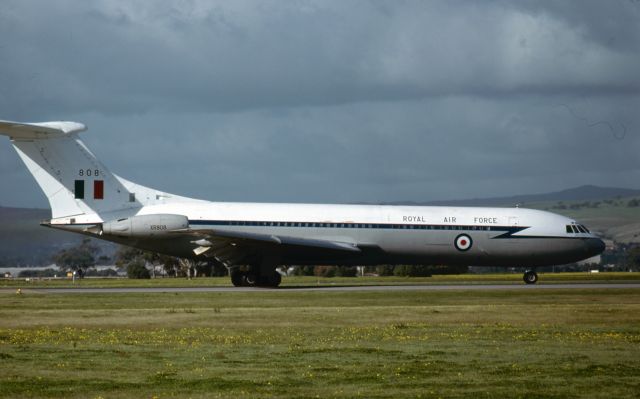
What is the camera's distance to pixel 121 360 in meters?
20.7

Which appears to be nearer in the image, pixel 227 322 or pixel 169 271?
pixel 227 322

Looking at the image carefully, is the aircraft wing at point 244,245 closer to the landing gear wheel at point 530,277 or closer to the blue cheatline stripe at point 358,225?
the blue cheatline stripe at point 358,225

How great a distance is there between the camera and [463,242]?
2041 inches

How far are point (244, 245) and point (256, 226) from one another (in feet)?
5.93

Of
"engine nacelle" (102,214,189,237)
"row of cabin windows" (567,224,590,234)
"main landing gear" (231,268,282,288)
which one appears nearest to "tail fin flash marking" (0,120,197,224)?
"engine nacelle" (102,214,189,237)

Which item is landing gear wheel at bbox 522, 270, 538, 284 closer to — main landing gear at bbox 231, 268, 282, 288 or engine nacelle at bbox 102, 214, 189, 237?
main landing gear at bbox 231, 268, 282, 288

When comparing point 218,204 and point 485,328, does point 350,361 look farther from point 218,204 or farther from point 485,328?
point 218,204

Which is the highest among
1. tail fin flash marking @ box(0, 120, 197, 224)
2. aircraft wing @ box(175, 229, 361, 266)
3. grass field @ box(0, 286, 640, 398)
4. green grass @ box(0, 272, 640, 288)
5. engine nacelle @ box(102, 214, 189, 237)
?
tail fin flash marking @ box(0, 120, 197, 224)

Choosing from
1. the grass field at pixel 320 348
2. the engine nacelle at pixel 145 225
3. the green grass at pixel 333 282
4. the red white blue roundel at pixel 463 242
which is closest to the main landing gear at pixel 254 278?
the engine nacelle at pixel 145 225

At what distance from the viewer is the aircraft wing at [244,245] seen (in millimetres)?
47219

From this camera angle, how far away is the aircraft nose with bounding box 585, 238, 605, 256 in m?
54.0

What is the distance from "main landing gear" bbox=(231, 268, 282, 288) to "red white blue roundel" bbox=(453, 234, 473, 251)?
901 cm

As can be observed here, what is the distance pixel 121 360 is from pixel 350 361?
4.54 meters

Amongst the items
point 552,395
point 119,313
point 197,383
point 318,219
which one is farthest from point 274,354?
point 318,219
